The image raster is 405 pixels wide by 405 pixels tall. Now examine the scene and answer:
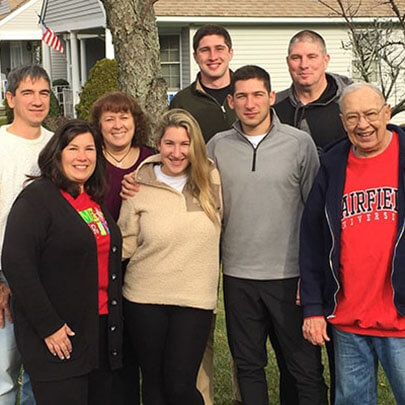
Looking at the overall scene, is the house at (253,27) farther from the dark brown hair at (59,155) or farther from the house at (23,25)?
the dark brown hair at (59,155)

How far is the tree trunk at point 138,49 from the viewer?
21.5ft

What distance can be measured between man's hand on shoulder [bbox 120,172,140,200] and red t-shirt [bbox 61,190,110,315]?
1.05 feet

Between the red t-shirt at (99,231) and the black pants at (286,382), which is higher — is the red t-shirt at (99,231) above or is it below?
above

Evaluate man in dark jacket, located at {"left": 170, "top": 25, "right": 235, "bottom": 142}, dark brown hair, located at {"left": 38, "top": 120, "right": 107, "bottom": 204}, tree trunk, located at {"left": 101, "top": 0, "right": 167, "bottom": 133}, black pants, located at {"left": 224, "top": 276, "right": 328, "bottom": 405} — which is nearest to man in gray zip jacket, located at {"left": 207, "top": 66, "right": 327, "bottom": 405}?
black pants, located at {"left": 224, "top": 276, "right": 328, "bottom": 405}

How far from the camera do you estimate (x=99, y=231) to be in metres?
3.72

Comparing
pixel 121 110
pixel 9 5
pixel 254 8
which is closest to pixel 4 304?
pixel 121 110

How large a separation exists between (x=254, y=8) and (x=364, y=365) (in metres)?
16.4

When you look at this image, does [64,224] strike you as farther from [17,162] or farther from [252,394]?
[252,394]

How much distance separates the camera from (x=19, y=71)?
161 inches

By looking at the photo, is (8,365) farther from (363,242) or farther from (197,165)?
(363,242)

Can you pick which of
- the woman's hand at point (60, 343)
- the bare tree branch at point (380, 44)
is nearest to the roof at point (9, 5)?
the bare tree branch at point (380, 44)

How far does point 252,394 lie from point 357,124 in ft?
5.98

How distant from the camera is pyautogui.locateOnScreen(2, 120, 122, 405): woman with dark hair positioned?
11.3ft

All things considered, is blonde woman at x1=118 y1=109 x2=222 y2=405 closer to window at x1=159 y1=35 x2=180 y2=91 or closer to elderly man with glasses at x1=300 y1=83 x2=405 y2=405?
elderly man with glasses at x1=300 y1=83 x2=405 y2=405
